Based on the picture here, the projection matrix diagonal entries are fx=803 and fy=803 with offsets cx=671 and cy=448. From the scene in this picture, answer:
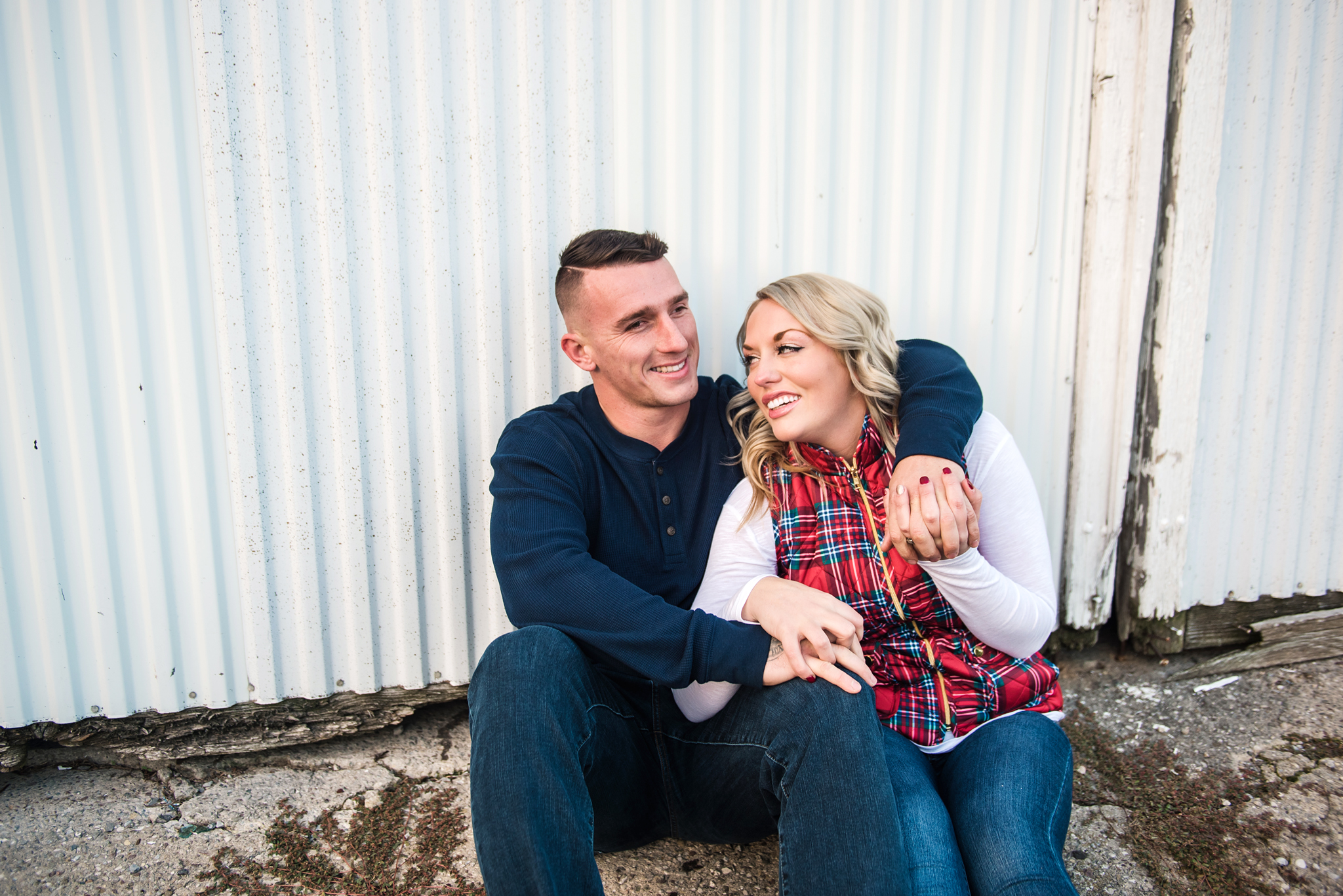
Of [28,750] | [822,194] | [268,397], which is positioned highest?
[822,194]

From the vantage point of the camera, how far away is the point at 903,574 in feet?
6.53

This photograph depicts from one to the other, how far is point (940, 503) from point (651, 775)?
3.29ft

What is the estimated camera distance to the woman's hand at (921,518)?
1779 mm

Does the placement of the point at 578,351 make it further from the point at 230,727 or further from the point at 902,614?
the point at 230,727

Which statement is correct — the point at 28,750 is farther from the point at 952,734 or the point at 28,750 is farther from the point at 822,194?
the point at 822,194

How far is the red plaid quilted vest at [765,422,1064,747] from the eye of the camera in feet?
6.46

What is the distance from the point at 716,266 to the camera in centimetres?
256

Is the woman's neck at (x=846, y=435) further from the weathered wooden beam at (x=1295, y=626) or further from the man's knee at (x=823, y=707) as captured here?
the weathered wooden beam at (x=1295, y=626)

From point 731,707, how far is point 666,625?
296 mm

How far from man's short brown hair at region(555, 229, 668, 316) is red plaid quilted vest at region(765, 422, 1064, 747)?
79 cm

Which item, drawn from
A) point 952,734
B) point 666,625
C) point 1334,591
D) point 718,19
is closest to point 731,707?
point 666,625

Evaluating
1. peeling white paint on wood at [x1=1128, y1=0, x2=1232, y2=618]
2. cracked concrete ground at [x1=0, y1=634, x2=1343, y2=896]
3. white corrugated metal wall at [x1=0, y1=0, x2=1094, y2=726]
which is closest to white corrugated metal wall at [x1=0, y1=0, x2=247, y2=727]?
white corrugated metal wall at [x1=0, y1=0, x2=1094, y2=726]

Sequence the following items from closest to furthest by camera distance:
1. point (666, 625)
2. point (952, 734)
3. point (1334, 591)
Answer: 1. point (666, 625)
2. point (952, 734)
3. point (1334, 591)

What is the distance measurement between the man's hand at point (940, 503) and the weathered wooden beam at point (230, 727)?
5.33 feet
